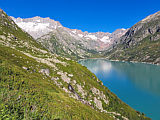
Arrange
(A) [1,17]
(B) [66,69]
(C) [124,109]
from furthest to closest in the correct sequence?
1. (A) [1,17]
2. (B) [66,69]
3. (C) [124,109]

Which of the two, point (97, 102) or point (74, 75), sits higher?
point (74, 75)

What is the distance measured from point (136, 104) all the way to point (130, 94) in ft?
60.6

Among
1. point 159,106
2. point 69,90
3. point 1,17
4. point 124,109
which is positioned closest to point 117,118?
point 124,109

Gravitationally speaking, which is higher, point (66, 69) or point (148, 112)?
point (66, 69)

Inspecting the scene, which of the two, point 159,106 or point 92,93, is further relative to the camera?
point 159,106

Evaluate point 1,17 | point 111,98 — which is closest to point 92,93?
point 111,98

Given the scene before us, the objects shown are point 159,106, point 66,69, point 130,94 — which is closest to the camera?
point 66,69

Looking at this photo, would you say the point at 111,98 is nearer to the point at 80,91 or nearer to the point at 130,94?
the point at 80,91

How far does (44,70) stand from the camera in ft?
152

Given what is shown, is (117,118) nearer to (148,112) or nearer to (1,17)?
(148,112)

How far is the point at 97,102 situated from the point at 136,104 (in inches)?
2012

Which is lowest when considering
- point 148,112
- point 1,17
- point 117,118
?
point 148,112

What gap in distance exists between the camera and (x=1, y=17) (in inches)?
4355

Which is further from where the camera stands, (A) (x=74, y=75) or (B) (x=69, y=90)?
(A) (x=74, y=75)
